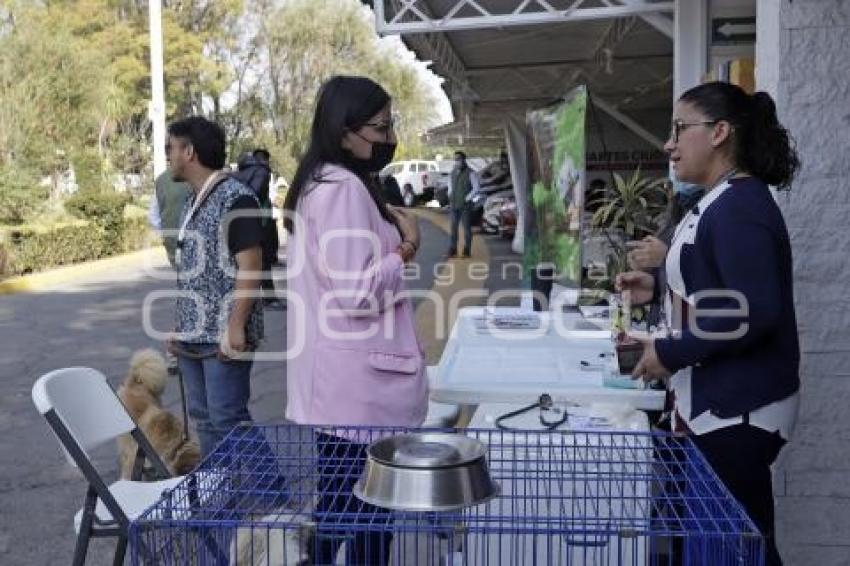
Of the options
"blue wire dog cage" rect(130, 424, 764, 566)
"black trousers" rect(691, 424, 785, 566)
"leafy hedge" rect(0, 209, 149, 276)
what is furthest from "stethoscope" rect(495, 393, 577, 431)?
"leafy hedge" rect(0, 209, 149, 276)

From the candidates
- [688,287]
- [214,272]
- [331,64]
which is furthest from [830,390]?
[331,64]

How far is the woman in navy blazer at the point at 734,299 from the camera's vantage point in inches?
84.8

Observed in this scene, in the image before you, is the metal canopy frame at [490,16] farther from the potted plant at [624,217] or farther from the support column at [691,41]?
the potted plant at [624,217]

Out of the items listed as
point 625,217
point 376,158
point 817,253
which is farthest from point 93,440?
point 625,217

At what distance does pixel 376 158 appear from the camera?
251 cm

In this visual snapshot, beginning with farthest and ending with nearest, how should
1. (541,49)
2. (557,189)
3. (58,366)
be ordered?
(541,49), (58,366), (557,189)

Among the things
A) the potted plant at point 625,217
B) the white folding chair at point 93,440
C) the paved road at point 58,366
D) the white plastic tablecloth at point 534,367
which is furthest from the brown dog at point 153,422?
the potted plant at point 625,217

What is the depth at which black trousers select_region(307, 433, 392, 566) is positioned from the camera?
5.56ft

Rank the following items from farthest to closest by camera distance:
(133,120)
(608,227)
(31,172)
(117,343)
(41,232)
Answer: (133,120), (31,172), (41,232), (117,343), (608,227)

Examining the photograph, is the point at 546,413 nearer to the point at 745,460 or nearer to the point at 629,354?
the point at 629,354

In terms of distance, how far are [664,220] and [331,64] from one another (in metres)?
32.7

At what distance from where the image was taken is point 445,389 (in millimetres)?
3207

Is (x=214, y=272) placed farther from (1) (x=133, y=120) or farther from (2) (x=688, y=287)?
(1) (x=133, y=120)

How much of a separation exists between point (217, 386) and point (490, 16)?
446cm
